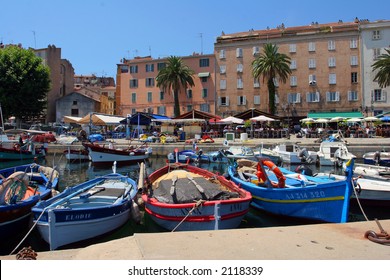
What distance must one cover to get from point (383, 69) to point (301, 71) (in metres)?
11.5

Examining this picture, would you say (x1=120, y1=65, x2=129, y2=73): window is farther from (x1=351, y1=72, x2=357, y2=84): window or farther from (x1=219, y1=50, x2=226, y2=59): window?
(x1=351, y1=72, x2=357, y2=84): window

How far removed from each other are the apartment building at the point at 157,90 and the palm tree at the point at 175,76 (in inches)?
112

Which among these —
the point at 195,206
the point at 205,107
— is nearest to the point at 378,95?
the point at 205,107

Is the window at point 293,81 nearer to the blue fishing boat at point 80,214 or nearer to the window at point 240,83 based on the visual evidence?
the window at point 240,83

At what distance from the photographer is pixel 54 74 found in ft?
214

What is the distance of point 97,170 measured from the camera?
86.6 ft

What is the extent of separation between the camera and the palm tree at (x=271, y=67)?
4909 centimetres

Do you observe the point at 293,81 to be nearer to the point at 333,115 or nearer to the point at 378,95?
the point at 333,115

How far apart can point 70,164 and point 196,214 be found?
23461 millimetres

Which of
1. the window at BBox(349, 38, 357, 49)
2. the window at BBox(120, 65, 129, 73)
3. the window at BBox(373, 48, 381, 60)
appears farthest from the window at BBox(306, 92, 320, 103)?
the window at BBox(120, 65, 129, 73)

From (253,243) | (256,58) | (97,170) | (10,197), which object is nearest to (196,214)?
(253,243)

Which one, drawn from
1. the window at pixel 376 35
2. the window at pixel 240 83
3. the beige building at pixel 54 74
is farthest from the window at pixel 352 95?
the beige building at pixel 54 74

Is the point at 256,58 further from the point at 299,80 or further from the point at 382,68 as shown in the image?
the point at 382,68

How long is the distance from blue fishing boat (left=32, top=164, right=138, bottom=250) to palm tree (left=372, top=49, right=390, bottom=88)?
4369 centimetres
